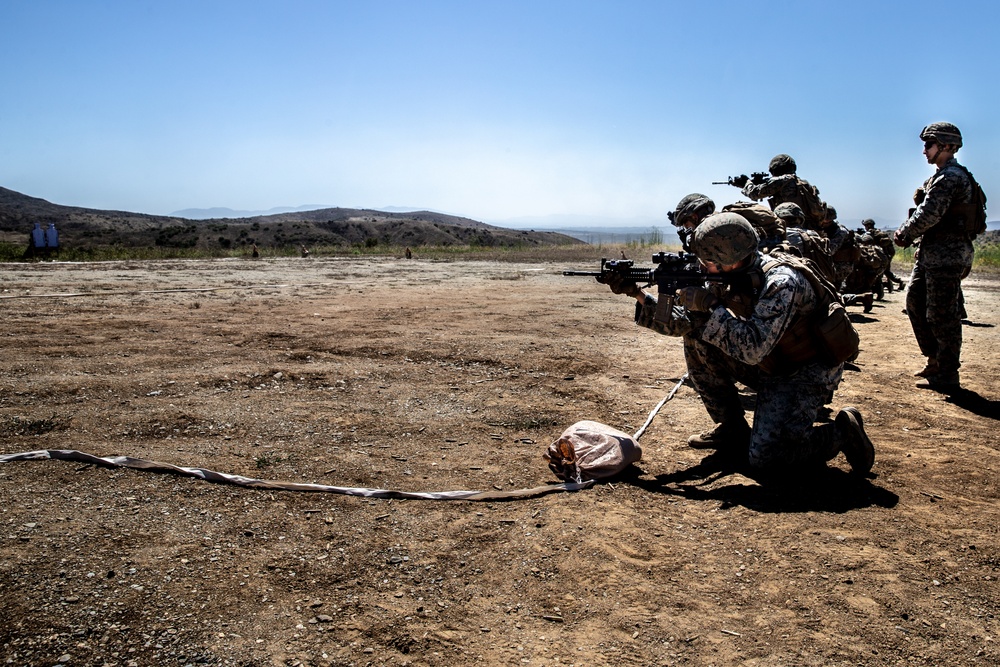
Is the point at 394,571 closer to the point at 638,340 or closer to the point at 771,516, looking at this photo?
the point at 771,516

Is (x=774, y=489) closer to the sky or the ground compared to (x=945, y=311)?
closer to the ground

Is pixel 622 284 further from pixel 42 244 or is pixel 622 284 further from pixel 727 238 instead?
pixel 42 244

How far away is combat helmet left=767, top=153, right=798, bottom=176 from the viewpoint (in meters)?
7.77

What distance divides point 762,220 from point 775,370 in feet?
5.31

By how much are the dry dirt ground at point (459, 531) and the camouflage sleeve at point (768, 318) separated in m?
0.74

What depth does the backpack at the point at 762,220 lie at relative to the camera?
5.09m

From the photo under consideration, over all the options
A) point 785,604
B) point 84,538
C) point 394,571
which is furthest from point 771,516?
point 84,538

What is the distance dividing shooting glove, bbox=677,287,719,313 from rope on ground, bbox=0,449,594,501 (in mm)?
1103

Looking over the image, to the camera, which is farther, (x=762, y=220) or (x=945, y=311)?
(x=945, y=311)

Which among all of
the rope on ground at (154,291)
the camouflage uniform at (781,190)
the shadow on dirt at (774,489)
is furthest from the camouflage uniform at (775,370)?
the rope on ground at (154,291)

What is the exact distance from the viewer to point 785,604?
2.60 metres

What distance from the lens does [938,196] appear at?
5719 millimetres

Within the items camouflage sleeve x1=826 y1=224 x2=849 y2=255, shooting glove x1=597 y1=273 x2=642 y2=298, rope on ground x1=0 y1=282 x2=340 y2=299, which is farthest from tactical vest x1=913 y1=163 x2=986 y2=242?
rope on ground x1=0 y1=282 x2=340 y2=299

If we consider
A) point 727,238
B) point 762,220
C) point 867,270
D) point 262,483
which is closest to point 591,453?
point 727,238
